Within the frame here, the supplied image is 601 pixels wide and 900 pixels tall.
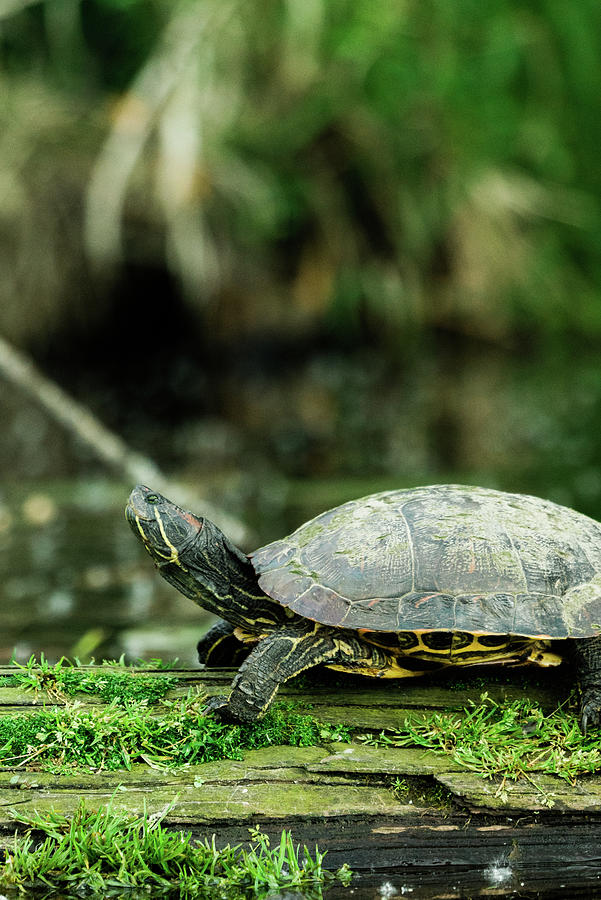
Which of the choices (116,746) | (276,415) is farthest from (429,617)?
(276,415)

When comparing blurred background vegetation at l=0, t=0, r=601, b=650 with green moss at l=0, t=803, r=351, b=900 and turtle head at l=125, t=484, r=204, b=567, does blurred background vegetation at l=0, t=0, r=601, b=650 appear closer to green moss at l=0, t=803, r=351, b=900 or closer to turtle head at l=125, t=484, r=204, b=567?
turtle head at l=125, t=484, r=204, b=567

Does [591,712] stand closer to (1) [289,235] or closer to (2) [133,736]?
(2) [133,736]

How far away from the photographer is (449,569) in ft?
9.10

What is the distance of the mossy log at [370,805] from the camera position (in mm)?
2381

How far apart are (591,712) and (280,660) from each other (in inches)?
35.2

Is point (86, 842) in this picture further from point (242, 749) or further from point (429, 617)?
point (429, 617)

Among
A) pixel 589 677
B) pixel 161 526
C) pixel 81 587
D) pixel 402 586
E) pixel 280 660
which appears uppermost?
pixel 81 587

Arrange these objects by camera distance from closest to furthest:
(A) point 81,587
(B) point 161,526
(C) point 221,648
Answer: (B) point 161,526
(C) point 221,648
(A) point 81,587

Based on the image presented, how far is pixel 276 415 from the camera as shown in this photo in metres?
11.6

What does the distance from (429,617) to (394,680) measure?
14.9 inches

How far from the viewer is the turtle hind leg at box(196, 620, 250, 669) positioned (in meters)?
3.20

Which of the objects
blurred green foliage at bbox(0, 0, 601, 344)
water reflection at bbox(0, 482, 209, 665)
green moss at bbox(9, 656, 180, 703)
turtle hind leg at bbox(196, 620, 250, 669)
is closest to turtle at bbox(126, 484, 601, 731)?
turtle hind leg at bbox(196, 620, 250, 669)

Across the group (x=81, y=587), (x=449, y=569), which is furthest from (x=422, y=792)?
(x=81, y=587)

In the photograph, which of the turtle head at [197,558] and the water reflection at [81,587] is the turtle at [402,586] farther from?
the water reflection at [81,587]
